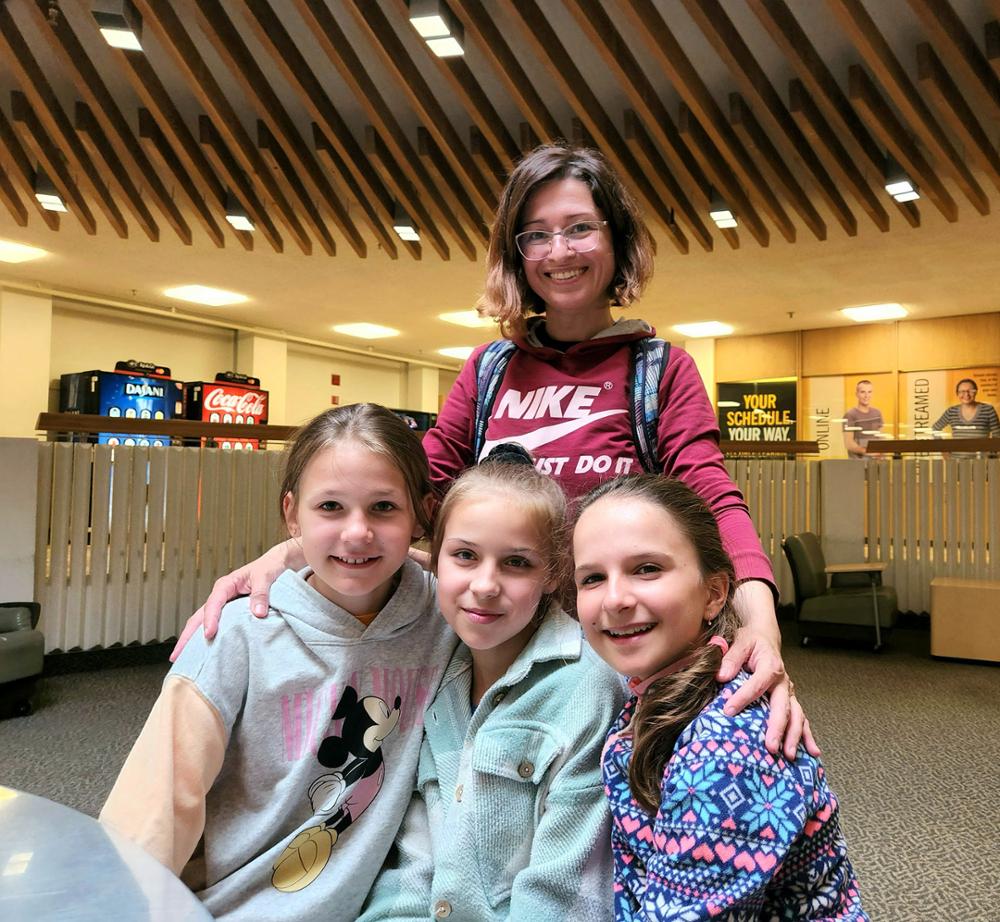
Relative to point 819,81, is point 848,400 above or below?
below

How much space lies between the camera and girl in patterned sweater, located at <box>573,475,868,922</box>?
82cm

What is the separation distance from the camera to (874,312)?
9.92 meters

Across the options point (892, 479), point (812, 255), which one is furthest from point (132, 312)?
point (892, 479)

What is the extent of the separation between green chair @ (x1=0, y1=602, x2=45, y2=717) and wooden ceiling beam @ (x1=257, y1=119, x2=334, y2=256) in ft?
10.5

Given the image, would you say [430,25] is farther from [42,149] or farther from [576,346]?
[576,346]

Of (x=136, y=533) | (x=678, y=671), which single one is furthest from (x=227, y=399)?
(x=678, y=671)

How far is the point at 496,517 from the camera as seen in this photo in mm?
1090

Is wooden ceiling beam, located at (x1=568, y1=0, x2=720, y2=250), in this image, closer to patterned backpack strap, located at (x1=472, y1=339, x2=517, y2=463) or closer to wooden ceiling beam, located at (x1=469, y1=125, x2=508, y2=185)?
wooden ceiling beam, located at (x1=469, y1=125, x2=508, y2=185)

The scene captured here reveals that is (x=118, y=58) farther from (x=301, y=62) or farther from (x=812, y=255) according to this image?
(x=812, y=255)

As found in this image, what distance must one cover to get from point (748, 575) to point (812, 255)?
6888 millimetres

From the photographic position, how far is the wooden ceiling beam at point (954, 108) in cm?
432

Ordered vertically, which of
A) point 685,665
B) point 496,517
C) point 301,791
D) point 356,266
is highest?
point 356,266

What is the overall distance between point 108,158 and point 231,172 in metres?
0.78

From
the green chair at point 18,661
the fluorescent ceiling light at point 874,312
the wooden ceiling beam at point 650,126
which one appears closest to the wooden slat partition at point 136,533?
the green chair at point 18,661
